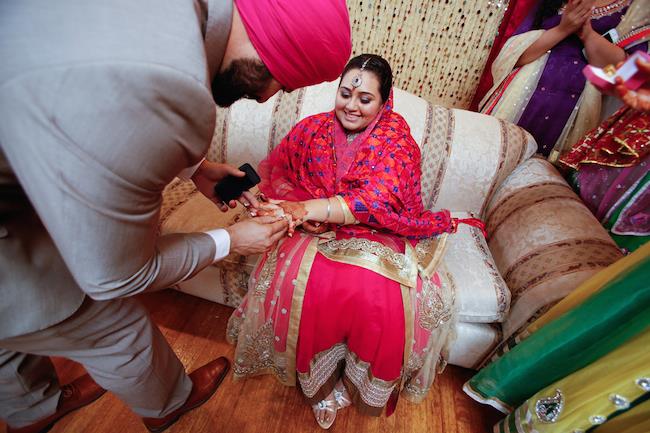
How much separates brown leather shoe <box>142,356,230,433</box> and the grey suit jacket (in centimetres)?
86

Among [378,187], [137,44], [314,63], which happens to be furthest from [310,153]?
[137,44]

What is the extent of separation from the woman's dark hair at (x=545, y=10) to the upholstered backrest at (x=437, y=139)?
2.16 ft

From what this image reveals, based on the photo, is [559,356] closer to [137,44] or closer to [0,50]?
[137,44]

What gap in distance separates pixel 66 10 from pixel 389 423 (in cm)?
161

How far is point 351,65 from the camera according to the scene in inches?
50.9

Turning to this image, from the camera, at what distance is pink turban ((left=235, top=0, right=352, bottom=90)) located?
2.15 feet

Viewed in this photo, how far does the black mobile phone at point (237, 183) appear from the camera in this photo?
3.93 feet

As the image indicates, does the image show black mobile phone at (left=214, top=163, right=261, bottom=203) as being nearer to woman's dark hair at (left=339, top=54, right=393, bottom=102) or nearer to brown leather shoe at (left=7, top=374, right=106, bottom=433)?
woman's dark hair at (left=339, top=54, right=393, bottom=102)

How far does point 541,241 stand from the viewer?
1.33 metres

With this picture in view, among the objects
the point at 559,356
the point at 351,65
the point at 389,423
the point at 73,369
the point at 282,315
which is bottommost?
the point at 73,369

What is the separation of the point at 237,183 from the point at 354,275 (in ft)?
1.80

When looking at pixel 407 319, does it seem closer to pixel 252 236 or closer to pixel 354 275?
pixel 354 275

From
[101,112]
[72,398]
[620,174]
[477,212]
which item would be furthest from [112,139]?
[620,174]

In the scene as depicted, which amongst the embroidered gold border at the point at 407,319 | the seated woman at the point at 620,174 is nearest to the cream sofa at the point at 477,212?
the seated woman at the point at 620,174
